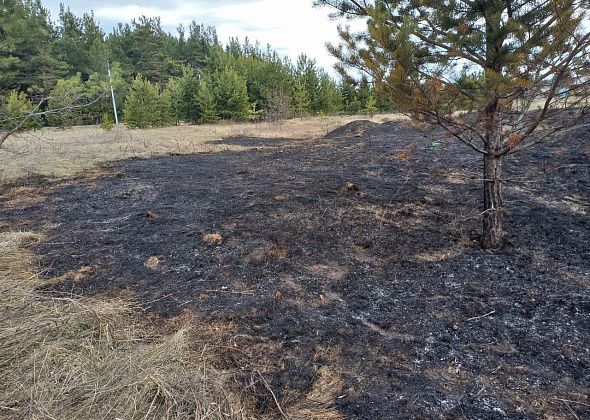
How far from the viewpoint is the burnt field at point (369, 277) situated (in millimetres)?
1985

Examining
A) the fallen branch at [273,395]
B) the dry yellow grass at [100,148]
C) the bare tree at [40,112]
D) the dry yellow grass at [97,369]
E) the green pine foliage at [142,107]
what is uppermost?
the green pine foliage at [142,107]

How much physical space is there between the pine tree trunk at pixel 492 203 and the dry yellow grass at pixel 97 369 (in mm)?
2477

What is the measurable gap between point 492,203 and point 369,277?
3.87 ft

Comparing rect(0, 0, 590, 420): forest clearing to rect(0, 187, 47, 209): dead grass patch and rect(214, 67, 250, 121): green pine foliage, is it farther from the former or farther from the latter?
rect(214, 67, 250, 121): green pine foliage

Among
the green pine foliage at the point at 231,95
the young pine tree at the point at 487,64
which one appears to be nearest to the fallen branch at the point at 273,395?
the young pine tree at the point at 487,64

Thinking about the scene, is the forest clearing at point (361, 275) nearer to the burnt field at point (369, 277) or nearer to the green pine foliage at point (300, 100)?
the burnt field at point (369, 277)

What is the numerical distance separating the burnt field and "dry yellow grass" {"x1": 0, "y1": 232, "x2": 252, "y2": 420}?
0.25 metres

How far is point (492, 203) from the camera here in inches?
130

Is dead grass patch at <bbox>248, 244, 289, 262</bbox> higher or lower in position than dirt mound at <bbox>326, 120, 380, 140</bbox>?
lower

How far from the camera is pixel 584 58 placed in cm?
267

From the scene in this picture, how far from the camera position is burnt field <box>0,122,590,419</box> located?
6.51ft

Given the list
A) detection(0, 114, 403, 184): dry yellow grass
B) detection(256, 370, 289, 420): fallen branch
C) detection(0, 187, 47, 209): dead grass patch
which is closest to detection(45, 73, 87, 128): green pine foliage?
detection(0, 114, 403, 184): dry yellow grass

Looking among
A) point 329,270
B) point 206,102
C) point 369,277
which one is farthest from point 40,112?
point 206,102

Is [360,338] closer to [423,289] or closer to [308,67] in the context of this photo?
[423,289]
